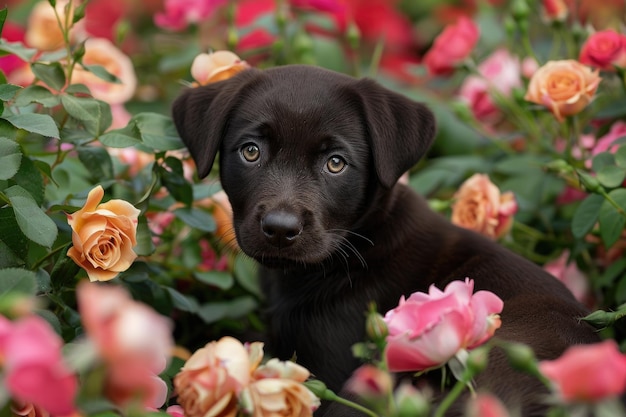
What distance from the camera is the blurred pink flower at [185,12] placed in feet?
11.5

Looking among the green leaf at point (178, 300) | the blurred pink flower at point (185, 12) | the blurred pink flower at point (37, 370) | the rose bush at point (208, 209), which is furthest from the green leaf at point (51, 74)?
the blurred pink flower at point (37, 370)

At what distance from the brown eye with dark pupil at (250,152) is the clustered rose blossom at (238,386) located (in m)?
0.88

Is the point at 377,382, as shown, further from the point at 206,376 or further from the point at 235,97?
the point at 235,97

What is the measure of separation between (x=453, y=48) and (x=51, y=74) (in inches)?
64.6

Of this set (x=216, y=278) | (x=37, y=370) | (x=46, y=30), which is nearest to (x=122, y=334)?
(x=37, y=370)

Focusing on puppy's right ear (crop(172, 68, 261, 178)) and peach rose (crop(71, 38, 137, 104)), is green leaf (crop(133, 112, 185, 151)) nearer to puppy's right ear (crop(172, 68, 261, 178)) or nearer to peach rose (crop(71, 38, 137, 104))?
puppy's right ear (crop(172, 68, 261, 178))

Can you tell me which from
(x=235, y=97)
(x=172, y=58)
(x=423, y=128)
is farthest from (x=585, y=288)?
(x=172, y=58)

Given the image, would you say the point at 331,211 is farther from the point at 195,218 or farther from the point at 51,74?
the point at 51,74

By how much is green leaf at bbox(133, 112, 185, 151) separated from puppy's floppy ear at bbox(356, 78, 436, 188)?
564 millimetres

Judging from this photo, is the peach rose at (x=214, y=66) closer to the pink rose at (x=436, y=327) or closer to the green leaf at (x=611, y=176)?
the green leaf at (x=611, y=176)

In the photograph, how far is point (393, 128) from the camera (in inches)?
103

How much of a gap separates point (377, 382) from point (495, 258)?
4.12 ft

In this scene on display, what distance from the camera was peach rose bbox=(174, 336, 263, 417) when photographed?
1.75 meters

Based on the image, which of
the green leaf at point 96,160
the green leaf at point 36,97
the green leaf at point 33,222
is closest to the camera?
the green leaf at point 33,222
